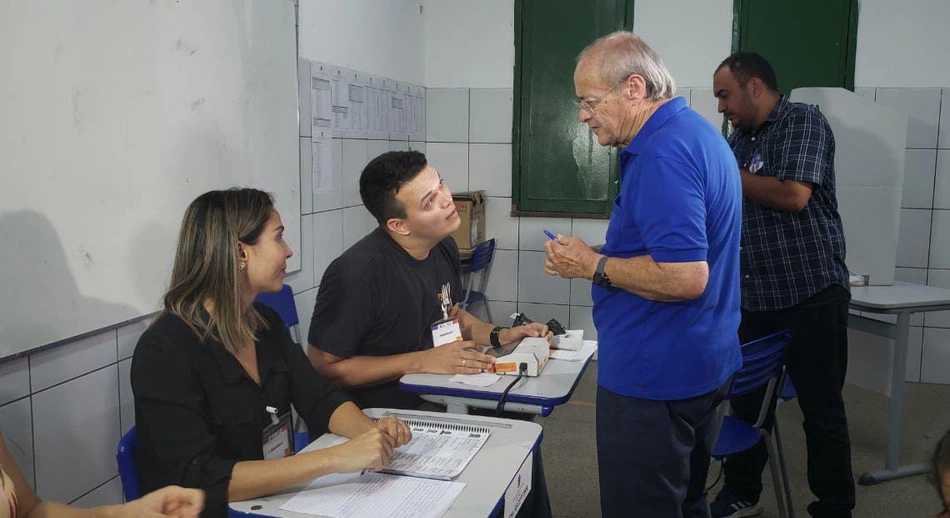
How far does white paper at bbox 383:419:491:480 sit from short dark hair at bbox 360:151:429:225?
0.70 metres

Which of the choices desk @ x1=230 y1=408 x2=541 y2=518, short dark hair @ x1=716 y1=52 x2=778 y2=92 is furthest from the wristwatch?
short dark hair @ x1=716 y1=52 x2=778 y2=92

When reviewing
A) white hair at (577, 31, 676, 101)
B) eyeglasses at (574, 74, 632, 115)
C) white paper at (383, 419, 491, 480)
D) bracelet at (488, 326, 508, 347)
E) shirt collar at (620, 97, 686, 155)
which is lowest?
white paper at (383, 419, 491, 480)

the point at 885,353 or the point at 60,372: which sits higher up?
the point at 60,372

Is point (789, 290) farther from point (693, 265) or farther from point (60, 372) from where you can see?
point (60, 372)

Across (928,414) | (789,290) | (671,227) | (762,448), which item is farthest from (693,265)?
(928,414)

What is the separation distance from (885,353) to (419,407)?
2135 millimetres

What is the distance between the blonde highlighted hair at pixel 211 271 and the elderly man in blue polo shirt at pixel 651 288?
752 millimetres

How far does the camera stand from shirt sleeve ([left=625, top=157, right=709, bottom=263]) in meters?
1.59

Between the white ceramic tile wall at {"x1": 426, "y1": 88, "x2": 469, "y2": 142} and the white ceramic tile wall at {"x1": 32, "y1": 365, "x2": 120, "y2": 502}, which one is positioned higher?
the white ceramic tile wall at {"x1": 426, "y1": 88, "x2": 469, "y2": 142}

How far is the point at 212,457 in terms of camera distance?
1425 millimetres

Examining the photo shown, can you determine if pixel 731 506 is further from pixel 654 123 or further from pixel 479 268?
pixel 479 268

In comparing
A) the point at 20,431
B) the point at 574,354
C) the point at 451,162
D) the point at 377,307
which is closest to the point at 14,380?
the point at 20,431

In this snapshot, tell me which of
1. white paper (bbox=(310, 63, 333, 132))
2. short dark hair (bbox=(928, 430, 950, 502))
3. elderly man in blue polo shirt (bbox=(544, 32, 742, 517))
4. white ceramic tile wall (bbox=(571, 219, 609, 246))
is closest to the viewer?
short dark hair (bbox=(928, 430, 950, 502))

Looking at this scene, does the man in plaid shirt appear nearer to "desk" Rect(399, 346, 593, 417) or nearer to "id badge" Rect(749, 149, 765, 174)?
"id badge" Rect(749, 149, 765, 174)
